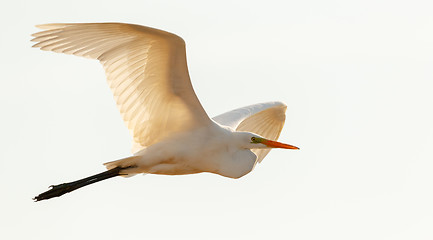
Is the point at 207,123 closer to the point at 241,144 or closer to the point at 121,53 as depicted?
the point at 241,144

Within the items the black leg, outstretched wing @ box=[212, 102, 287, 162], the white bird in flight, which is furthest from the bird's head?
the black leg

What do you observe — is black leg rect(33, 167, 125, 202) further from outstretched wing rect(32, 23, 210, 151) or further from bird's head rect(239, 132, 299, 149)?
bird's head rect(239, 132, 299, 149)

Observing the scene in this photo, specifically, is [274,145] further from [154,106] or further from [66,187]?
[66,187]

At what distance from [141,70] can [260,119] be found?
13.6 feet

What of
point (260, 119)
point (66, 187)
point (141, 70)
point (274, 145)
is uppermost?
point (141, 70)

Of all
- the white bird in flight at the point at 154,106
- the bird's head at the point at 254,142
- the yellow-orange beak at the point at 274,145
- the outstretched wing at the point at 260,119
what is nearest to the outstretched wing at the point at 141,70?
the white bird in flight at the point at 154,106

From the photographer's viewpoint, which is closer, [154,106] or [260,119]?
[154,106]

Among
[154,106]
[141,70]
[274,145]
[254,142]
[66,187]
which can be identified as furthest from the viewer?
[274,145]

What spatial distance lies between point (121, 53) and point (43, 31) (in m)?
1.18

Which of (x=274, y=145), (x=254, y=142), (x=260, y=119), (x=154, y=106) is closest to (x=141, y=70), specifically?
(x=154, y=106)

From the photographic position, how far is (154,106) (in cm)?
1276

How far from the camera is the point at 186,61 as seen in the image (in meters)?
11.9

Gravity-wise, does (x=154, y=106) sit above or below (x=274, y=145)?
above

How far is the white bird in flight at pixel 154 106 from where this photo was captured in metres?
11.7
